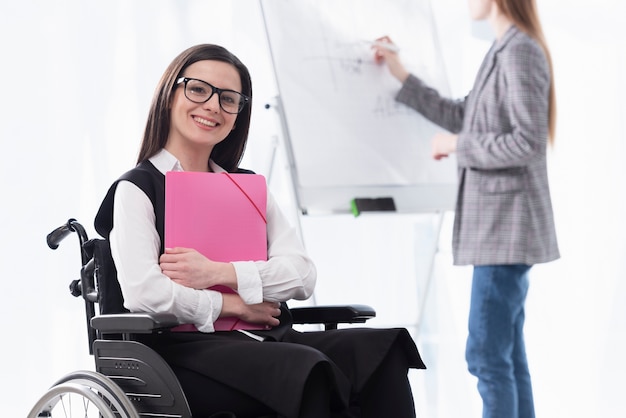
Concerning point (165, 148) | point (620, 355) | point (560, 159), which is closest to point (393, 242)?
point (560, 159)

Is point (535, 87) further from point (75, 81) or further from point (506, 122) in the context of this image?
point (75, 81)

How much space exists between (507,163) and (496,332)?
494 mm

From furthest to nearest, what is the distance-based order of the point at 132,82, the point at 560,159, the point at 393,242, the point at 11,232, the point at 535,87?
the point at 393,242
the point at 560,159
the point at 132,82
the point at 11,232
the point at 535,87

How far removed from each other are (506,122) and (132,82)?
1.48 meters

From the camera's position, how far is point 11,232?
2855mm

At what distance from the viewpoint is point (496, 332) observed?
2.36 m

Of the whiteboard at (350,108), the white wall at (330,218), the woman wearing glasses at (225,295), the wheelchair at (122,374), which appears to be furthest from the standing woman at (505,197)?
the wheelchair at (122,374)

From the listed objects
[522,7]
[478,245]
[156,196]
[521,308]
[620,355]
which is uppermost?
[522,7]

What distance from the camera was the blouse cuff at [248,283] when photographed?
5.30ft

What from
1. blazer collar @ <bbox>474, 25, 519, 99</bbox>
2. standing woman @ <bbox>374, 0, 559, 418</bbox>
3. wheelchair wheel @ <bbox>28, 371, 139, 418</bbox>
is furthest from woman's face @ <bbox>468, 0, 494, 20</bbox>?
wheelchair wheel @ <bbox>28, 371, 139, 418</bbox>

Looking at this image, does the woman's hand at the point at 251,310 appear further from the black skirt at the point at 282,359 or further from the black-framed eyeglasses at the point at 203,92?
the black-framed eyeglasses at the point at 203,92

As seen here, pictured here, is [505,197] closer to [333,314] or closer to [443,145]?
[443,145]

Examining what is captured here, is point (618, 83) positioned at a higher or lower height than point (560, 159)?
higher

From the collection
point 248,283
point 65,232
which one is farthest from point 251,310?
point 65,232
